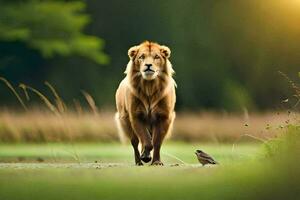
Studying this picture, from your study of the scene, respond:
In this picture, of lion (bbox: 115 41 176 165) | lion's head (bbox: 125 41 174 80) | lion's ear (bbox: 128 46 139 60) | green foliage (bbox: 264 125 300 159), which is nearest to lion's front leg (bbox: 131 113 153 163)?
lion (bbox: 115 41 176 165)

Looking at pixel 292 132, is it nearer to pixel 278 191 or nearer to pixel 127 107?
pixel 278 191

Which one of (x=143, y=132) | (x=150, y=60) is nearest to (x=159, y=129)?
(x=143, y=132)

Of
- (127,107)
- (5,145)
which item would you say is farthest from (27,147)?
(127,107)

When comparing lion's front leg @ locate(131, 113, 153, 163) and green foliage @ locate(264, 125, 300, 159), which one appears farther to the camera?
lion's front leg @ locate(131, 113, 153, 163)

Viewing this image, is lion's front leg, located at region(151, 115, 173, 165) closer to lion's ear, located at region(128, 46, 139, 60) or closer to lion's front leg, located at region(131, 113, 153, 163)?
lion's front leg, located at region(131, 113, 153, 163)

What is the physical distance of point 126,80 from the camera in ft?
23.4

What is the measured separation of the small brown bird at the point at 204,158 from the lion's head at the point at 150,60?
0.56 meters

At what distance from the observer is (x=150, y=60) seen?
22.5 ft

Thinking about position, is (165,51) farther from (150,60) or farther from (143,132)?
(143,132)

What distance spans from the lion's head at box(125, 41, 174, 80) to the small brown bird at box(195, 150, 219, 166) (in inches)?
22.0

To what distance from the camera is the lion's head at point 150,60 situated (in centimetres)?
687

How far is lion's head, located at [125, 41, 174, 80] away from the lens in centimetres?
687

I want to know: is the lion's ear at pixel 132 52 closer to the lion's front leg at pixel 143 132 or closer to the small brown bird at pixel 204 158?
the lion's front leg at pixel 143 132

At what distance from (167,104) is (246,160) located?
2.27ft
